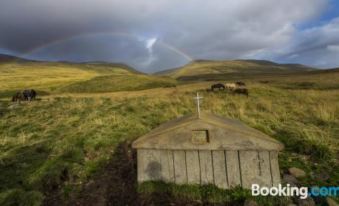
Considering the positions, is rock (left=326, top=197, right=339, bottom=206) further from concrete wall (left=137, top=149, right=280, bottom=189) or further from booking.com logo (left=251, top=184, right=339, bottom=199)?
concrete wall (left=137, top=149, right=280, bottom=189)

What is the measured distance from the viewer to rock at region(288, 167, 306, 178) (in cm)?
532

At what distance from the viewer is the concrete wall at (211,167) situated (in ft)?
16.1

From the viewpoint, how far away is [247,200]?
179 inches

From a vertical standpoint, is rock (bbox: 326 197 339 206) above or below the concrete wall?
below

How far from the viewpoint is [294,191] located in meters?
4.81

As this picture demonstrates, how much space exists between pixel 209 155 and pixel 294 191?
5.32 feet

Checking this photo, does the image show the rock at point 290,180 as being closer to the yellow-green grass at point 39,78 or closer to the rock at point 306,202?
the rock at point 306,202

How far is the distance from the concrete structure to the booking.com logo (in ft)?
0.34

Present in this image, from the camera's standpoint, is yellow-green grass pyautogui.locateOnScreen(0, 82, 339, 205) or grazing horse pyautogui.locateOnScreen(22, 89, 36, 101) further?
grazing horse pyautogui.locateOnScreen(22, 89, 36, 101)

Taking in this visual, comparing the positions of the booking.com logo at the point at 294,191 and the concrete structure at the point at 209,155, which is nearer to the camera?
the booking.com logo at the point at 294,191

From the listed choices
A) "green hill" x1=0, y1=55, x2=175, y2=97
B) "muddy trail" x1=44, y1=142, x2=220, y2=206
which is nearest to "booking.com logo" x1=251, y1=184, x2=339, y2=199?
"muddy trail" x1=44, y1=142, x2=220, y2=206

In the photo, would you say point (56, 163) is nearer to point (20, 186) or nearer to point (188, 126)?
point (20, 186)

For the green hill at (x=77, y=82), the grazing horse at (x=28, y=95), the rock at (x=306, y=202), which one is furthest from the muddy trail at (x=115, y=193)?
the green hill at (x=77, y=82)

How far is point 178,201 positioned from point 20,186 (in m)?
3.55
